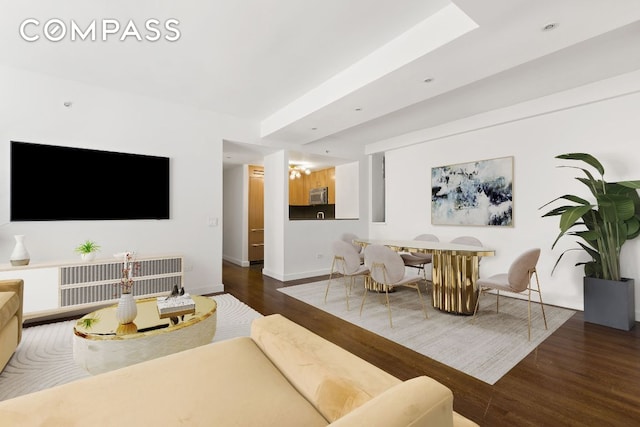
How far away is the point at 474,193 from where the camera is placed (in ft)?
14.9

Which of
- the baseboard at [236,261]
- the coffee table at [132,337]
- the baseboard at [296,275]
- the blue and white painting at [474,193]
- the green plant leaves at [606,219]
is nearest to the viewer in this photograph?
the coffee table at [132,337]

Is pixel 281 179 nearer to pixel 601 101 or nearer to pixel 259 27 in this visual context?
pixel 259 27

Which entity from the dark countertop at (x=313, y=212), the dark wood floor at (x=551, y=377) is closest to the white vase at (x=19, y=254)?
the dark wood floor at (x=551, y=377)

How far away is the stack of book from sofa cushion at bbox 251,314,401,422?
1184 millimetres

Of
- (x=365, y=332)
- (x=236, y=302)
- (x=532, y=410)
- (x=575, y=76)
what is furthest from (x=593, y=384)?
(x=236, y=302)

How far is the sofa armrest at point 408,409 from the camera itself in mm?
675

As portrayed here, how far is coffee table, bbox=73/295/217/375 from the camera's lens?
1.85 meters

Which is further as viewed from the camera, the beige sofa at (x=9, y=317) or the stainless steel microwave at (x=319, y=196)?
the stainless steel microwave at (x=319, y=196)

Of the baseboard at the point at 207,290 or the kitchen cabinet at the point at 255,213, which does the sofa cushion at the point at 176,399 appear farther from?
the kitchen cabinet at the point at 255,213

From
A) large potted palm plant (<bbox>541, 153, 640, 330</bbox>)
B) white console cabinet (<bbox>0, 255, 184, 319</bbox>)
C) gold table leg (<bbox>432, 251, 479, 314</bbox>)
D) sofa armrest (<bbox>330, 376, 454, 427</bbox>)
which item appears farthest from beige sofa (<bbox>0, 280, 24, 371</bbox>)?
large potted palm plant (<bbox>541, 153, 640, 330</bbox>)

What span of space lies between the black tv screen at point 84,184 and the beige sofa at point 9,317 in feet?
3.99

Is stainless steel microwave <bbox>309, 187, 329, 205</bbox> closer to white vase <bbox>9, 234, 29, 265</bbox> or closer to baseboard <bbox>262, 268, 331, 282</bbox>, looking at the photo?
baseboard <bbox>262, 268, 331, 282</bbox>

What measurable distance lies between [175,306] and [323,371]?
1788mm

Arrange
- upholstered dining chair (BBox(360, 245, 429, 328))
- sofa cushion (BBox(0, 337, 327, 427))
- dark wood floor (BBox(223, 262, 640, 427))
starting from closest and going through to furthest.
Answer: sofa cushion (BBox(0, 337, 327, 427)) → dark wood floor (BBox(223, 262, 640, 427)) → upholstered dining chair (BBox(360, 245, 429, 328))
